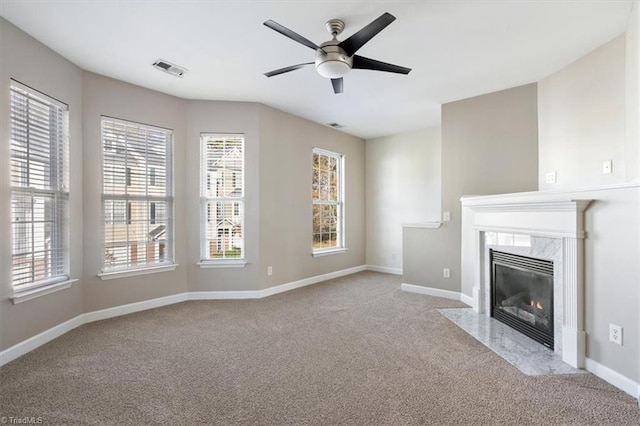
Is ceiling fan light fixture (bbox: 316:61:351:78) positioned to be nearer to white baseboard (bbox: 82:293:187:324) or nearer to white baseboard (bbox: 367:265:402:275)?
white baseboard (bbox: 82:293:187:324)

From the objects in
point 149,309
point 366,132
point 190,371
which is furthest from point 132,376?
point 366,132

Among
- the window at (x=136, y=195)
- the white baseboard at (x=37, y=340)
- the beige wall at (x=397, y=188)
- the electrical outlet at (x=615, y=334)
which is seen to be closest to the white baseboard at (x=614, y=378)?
the electrical outlet at (x=615, y=334)

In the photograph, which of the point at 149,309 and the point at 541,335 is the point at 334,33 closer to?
the point at 541,335

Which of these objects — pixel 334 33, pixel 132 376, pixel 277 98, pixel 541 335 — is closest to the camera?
pixel 132 376

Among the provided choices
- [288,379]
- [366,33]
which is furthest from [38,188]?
[366,33]

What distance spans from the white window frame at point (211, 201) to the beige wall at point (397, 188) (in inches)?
121

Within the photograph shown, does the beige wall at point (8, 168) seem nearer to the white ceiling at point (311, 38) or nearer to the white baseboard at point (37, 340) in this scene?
the white baseboard at point (37, 340)

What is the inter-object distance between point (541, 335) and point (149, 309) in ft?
14.2

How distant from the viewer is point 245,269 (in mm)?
4559

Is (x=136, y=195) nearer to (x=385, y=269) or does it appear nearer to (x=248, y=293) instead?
(x=248, y=293)

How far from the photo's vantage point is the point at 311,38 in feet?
9.27

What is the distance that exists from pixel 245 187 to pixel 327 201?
190cm

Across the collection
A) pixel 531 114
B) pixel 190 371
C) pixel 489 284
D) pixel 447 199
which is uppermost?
pixel 531 114

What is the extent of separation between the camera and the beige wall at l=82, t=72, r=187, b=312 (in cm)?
358
